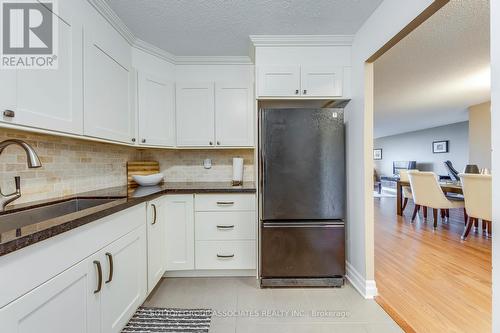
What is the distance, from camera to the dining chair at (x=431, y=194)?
13.0ft

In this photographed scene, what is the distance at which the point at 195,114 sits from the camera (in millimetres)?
2588

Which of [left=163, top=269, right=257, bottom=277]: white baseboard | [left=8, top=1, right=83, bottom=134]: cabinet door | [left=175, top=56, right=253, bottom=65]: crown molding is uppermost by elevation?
[left=175, top=56, right=253, bottom=65]: crown molding

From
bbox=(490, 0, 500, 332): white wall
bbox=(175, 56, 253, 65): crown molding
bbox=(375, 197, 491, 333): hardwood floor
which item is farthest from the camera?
bbox=(175, 56, 253, 65): crown molding

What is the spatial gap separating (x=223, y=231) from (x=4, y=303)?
5.30ft

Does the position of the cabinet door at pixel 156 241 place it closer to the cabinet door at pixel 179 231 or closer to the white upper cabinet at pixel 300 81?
the cabinet door at pixel 179 231

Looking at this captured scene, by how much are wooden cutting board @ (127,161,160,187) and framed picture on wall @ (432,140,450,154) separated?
8.82 m

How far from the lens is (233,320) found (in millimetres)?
1720

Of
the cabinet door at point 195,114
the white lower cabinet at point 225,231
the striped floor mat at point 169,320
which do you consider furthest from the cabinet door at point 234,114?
the striped floor mat at point 169,320

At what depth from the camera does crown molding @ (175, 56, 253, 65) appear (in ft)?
8.45

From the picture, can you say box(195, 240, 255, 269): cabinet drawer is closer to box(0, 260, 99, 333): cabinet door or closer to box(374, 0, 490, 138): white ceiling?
box(0, 260, 99, 333): cabinet door

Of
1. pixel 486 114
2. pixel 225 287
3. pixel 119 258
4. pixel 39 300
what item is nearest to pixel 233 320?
pixel 225 287

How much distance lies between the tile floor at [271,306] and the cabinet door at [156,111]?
4.65 ft

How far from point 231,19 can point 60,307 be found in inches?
83.3

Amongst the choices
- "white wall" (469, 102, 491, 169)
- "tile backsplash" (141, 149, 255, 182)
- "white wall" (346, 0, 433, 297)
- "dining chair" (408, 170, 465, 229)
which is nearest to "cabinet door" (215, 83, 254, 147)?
"tile backsplash" (141, 149, 255, 182)
